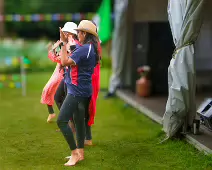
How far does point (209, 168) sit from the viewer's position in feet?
16.1

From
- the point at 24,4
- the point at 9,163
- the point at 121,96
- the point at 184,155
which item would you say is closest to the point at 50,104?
the point at 9,163

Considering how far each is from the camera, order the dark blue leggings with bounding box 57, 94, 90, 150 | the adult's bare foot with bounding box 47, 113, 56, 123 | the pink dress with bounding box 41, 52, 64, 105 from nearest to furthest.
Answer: the dark blue leggings with bounding box 57, 94, 90, 150 < the pink dress with bounding box 41, 52, 64, 105 < the adult's bare foot with bounding box 47, 113, 56, 123

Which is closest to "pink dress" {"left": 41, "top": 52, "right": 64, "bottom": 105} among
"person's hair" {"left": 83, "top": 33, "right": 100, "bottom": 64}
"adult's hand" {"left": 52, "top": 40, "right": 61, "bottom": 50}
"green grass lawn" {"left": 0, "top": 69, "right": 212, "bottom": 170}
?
"green grass lawn" {"left": 0, "top": 69, "right": 212, "bottom": 170}

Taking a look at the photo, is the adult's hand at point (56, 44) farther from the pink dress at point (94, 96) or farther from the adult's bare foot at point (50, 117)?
the adult's bare foot at point (50, 117)

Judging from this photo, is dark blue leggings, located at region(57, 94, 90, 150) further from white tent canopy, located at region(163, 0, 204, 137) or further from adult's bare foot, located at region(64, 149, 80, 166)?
white tent canopy, located at region(163, 0, 204, 137)

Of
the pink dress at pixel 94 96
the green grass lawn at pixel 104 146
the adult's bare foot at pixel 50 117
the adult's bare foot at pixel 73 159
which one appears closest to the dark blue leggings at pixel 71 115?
the adult's bare foot at pixel 73 159

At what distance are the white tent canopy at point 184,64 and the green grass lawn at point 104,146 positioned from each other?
0.43m

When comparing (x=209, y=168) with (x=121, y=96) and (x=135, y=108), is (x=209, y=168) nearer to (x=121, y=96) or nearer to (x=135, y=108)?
(x=135, y=108)

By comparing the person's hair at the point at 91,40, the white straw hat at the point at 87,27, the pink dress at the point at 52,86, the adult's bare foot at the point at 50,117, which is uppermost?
the white straw hat at the point at 87,27

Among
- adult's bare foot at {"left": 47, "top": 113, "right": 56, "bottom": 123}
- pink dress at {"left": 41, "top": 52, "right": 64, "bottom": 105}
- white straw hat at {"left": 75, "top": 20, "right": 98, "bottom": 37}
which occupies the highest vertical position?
white straw hat at {"left": 75, "top": 20, "right": 98, "bottom": 37}

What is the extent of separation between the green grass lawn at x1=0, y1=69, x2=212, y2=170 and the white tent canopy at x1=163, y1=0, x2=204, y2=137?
430 mm

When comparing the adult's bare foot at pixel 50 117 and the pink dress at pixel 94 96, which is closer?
the pink dress at pixel 94 96

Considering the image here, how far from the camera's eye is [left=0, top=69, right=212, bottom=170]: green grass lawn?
5059 mm

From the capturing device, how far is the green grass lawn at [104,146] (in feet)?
16.6
